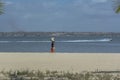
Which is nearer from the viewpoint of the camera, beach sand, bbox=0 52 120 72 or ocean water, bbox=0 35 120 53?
beach sand, bbox=0 52 120 72

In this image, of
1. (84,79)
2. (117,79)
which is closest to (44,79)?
(84,79)

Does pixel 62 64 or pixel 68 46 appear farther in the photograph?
pixel 68 46

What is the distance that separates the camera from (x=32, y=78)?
44.2 feet

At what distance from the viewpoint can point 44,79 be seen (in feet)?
44.7

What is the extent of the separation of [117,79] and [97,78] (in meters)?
0.63

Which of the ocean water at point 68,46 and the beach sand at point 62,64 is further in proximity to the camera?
the ocean water at point 68,46

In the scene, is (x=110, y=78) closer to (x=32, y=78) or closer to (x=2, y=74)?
(x=32, y=78)
